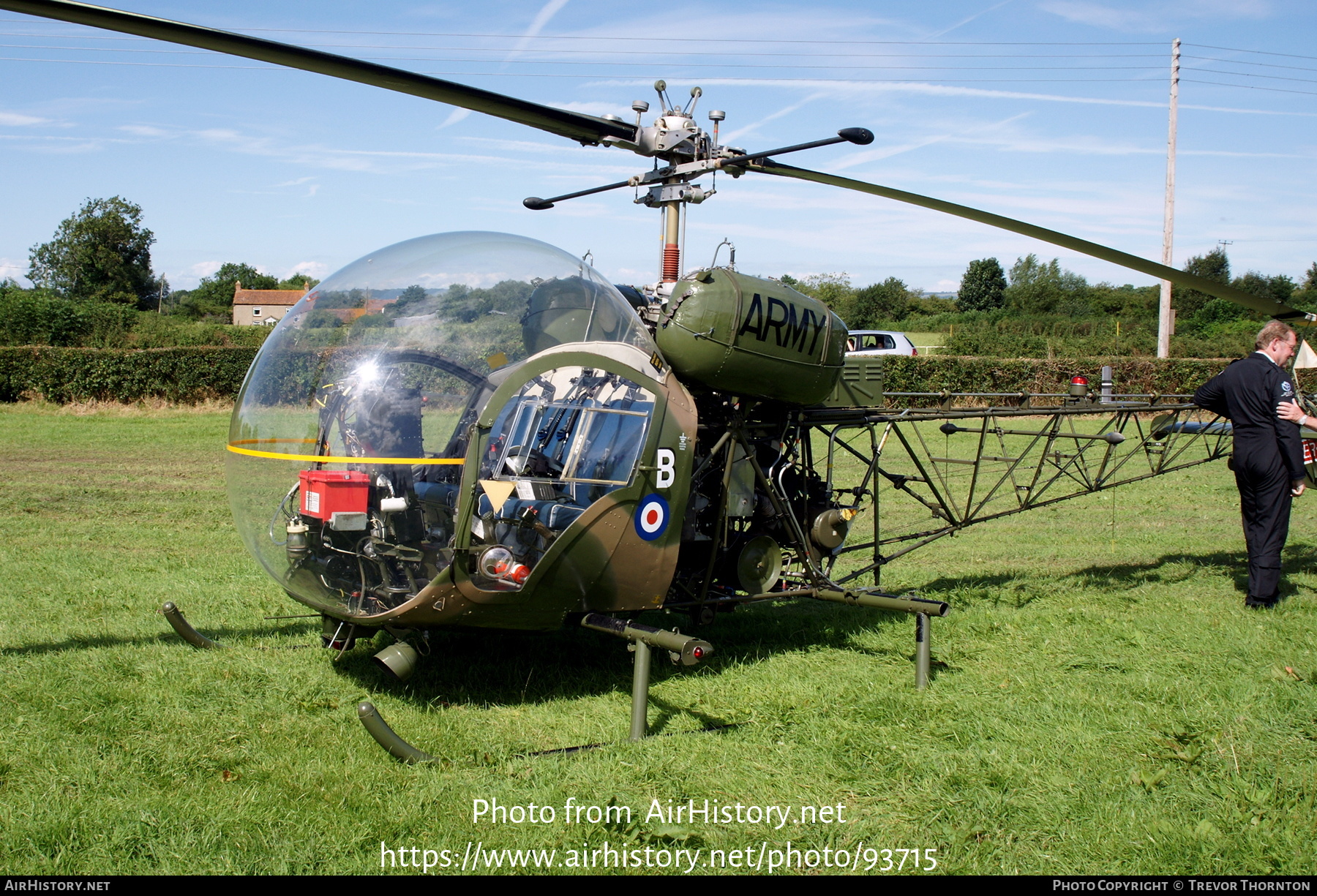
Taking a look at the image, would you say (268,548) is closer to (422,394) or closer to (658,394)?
(422,394)

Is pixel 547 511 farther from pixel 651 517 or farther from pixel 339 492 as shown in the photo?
pixel 339 492

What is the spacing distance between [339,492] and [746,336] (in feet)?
Answer: 8.19

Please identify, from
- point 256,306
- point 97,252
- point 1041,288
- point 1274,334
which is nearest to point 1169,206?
point 1274,334

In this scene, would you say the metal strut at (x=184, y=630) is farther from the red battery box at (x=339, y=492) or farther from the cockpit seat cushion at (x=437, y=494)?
the cockpit seat cushion at (x=437, y=494)

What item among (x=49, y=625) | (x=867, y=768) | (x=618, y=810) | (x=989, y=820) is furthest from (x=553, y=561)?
(x=49, y=625)

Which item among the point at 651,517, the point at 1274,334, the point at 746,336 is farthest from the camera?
the point at 1274,334

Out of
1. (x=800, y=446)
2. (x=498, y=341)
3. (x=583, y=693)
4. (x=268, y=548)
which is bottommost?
(x=583, y=693)

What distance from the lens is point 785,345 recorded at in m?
5.89

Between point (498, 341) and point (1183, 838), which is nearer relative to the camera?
point (1183, 838)

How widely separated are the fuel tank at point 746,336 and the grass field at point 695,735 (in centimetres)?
192

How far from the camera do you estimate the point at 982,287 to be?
68.4 metres

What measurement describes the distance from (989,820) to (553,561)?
2.40 m

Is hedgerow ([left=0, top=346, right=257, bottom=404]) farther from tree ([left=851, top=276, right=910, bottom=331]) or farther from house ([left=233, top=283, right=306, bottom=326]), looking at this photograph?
tree ([left=851, top=276, right=910, bottom=331])

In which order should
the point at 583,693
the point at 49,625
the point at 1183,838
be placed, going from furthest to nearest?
the point at 49,625
the point at 583,693
the point at 1183,838
